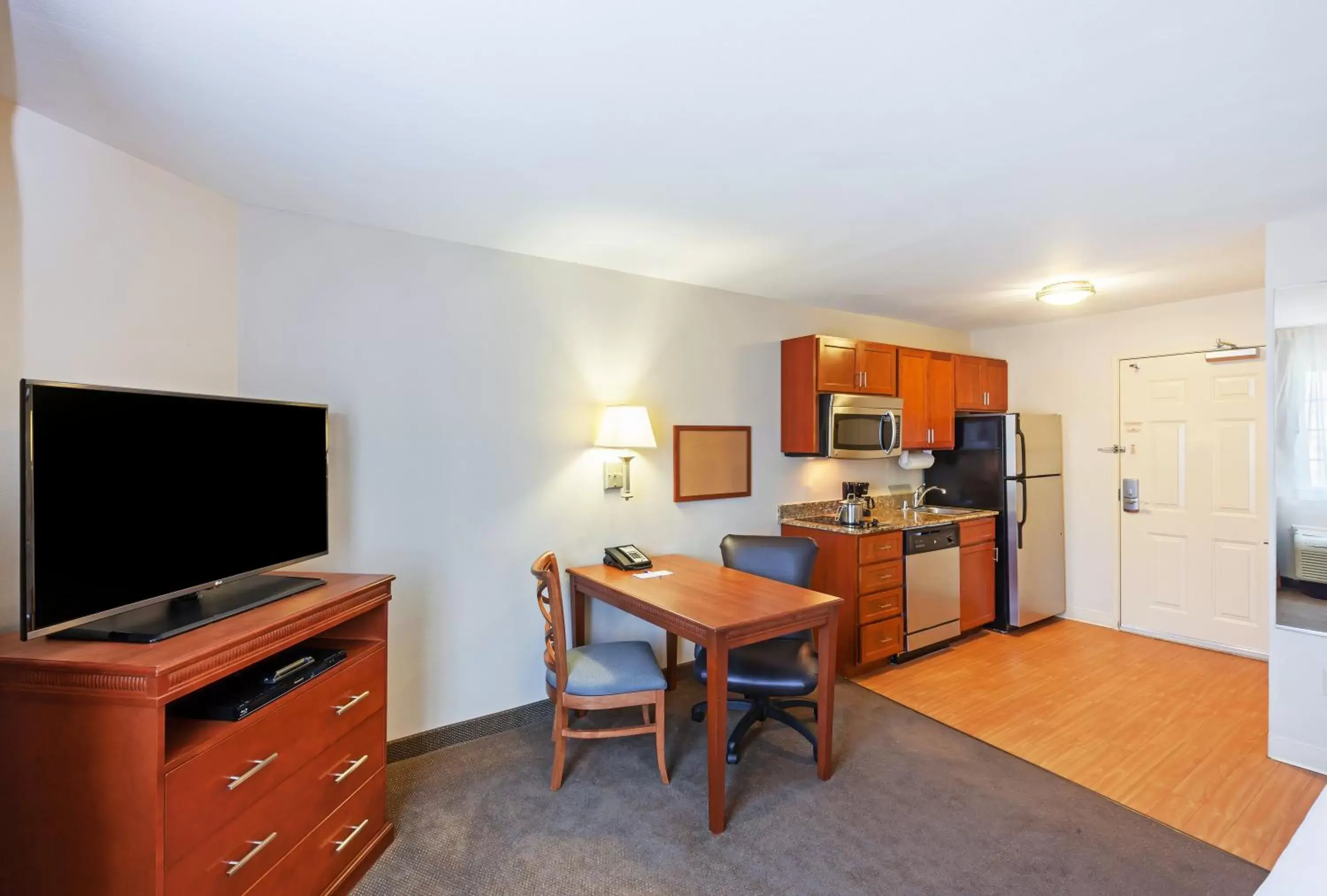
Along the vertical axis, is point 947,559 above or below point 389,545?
below

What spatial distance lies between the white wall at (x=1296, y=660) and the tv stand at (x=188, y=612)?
4.13 meters

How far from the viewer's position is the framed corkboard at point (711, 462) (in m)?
3.67

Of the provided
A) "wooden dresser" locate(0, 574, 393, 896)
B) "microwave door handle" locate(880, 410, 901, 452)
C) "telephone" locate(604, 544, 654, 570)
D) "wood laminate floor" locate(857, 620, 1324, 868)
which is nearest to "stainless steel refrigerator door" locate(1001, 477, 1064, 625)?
"wood laminate floor" locate(857, 620, 1324, 868)

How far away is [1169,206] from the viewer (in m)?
2.49

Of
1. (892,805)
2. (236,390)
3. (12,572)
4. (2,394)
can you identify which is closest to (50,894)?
(12,572)

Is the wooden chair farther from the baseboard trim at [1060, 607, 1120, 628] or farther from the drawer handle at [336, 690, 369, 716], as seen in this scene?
the baseboard trim at [1060, 607, 1120, 628]

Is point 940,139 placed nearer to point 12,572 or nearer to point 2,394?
point 2,394

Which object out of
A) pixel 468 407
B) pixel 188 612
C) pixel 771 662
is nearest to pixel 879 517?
pixel 771 662

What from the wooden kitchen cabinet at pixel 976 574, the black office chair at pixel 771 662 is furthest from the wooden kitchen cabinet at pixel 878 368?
the black office chair at pixel 771 662

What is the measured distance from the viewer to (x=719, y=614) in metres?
2.35

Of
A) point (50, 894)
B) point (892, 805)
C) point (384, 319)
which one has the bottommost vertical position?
point (892, 805)

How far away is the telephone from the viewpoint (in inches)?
124

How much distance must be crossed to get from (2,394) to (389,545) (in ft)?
4.45

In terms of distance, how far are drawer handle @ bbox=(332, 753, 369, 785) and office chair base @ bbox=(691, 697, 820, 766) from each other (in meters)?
1.32
